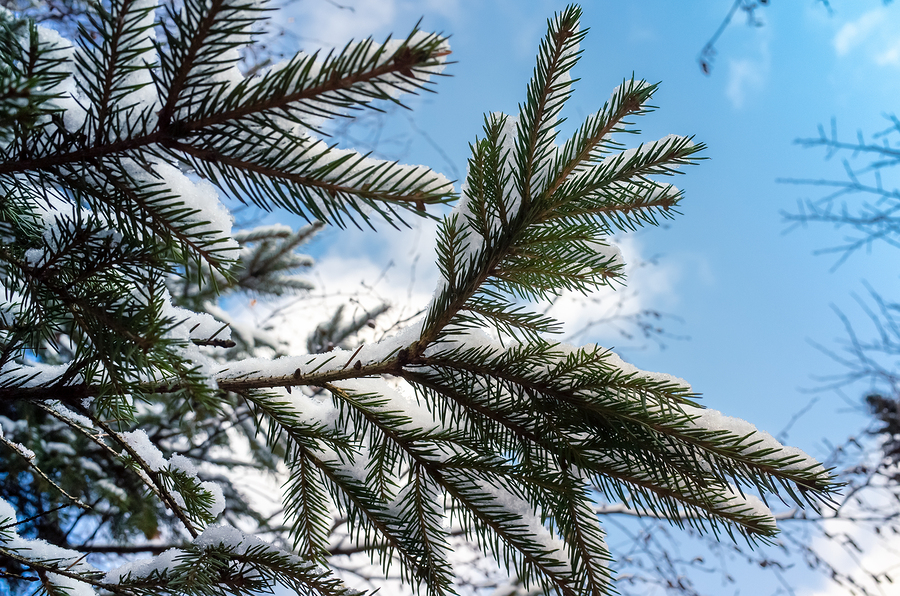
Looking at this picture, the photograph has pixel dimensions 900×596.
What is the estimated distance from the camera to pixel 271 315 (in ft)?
16.6

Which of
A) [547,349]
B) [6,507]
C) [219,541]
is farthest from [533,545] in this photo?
[6,507]

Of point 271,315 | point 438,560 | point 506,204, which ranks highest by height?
point 271,315

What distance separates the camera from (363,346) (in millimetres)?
1045

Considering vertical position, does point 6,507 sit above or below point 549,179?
below

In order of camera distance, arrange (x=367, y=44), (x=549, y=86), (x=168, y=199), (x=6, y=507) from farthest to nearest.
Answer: (x=6, y=507)
(x=549, y=86)
(x=168, y=199)
(x=367, y=44)

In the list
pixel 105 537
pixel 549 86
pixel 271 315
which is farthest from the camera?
pixel 271 315

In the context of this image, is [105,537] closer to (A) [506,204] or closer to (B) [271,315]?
(B) [271,315]

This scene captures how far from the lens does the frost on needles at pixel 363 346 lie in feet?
2.19

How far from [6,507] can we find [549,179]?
128 centimetres

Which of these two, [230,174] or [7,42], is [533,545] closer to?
[230,174]

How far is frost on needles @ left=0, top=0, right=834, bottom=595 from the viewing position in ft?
2.19

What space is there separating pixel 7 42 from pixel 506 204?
0.74 m

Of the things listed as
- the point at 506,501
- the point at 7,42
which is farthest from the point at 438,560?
the point at 7,42

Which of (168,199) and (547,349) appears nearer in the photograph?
(168,199)
